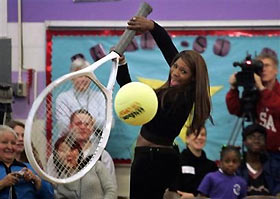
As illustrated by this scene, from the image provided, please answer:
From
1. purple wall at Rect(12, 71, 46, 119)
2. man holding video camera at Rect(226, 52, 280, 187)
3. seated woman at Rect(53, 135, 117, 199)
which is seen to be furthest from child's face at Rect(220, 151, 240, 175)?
purple wall at Rect(12, 71, 46, 119)

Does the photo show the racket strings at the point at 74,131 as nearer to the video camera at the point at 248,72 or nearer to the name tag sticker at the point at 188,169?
the name tag sticker at the point at 188,169

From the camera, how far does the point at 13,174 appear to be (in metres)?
3.99

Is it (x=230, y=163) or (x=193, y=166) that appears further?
(x=193, y=166)

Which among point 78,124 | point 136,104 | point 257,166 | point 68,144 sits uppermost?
point 136,104

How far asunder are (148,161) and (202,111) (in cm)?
37

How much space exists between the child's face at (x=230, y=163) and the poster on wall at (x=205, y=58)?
2.07 feet

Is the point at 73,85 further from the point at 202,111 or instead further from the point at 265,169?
the point at 265,169

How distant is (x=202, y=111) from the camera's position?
3.23 meters

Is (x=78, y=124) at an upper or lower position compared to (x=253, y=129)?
upper

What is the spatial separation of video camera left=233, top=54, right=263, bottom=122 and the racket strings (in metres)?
1.74

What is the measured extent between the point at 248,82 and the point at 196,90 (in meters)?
2.08

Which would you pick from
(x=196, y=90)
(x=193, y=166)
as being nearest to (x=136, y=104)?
(x=196, y=90)

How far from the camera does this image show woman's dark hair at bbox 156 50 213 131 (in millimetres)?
3211

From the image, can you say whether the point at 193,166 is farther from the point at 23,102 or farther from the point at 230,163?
the point at 23,102
